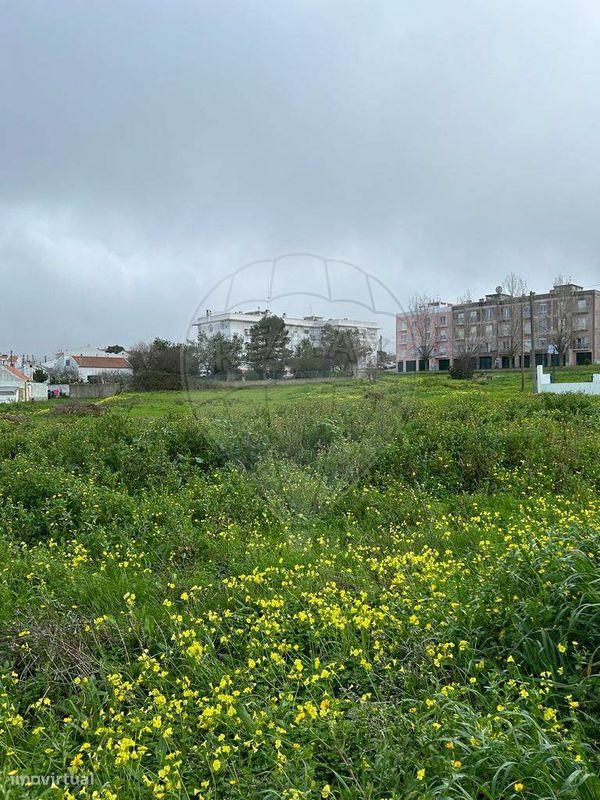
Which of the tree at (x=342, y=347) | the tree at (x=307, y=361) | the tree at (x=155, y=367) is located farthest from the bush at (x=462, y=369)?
the tree at (x=307, y=361)

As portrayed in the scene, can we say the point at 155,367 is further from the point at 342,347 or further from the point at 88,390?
the point at 88,390

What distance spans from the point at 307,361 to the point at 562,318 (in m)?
56.4

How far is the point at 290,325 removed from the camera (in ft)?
13.3

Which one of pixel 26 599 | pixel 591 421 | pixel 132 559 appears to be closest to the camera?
pixel 26 599

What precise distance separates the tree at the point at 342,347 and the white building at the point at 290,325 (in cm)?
3

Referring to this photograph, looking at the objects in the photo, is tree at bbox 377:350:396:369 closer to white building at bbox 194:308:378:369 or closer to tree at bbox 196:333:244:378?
white building at bbox 194:308:378:369

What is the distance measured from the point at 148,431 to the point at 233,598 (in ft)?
18.4

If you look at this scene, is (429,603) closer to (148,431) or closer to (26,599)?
(26,599)

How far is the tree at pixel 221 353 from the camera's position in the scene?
4074mm

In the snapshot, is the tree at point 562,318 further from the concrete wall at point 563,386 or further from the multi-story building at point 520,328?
the concrete wall at point 563,386

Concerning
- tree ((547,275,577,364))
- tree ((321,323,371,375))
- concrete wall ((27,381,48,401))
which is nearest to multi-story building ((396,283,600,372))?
tree ((547,275,577,364))

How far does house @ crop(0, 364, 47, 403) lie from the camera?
39.0 m

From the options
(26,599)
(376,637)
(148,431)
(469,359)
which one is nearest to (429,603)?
(376,637)

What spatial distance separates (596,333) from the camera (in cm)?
5575
